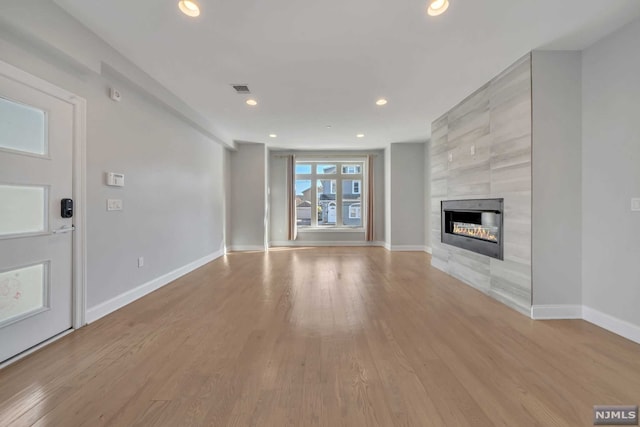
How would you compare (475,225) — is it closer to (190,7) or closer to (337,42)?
(337,42)

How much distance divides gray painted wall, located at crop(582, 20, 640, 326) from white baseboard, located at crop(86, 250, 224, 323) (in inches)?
188

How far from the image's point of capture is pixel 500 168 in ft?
9.88

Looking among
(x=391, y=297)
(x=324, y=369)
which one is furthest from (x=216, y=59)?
(x=391, y=297)

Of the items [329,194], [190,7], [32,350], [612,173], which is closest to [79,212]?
[32,350]

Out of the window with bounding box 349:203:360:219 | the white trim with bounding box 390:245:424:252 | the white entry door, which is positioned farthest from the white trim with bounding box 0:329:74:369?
the window with bounding box 349:203:360:219

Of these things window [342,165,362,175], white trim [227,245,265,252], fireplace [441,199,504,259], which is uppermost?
window [342,165,362,175]

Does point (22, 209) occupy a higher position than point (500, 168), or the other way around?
point (500, 168)

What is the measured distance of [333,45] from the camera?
2500mm

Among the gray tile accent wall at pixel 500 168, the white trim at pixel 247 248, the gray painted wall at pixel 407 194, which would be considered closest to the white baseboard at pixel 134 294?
the white trim at pixel 247 248

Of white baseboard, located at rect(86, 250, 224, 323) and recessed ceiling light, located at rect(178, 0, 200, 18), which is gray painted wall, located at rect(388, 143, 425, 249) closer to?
white baseboard, located at rect(86, 250, 224, 323)

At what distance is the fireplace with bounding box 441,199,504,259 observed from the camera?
121 inches

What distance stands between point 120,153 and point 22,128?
934 mm

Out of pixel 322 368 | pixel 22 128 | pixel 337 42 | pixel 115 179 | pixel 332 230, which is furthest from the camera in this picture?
pixel 332 230

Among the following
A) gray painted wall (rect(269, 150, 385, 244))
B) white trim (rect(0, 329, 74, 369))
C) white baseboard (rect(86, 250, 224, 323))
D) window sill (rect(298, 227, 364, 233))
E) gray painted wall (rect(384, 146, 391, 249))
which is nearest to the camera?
white trim (rect(0, 329, 74, 369))
